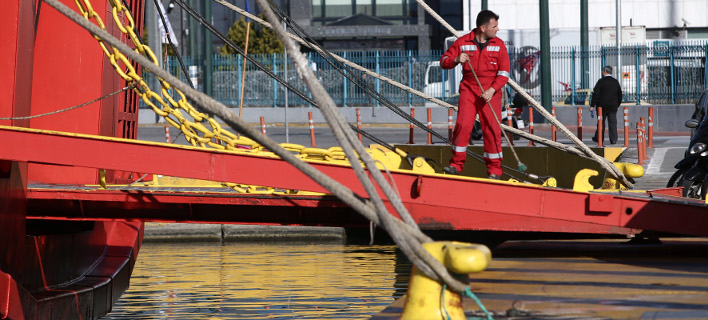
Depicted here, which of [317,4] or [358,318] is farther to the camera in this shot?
[317,4]

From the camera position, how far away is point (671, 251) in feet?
27.6

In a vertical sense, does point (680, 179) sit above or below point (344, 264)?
above

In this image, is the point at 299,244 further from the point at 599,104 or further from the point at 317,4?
the point at 317,4

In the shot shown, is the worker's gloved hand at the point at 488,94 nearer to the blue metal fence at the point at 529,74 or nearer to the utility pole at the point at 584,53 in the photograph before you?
the blue metal fence at the point at 529,74

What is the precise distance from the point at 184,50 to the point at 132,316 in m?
43.6

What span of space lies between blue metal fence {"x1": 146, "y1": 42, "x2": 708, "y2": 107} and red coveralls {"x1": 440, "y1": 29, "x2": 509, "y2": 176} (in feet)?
79.4

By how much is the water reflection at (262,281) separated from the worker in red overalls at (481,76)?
222cm

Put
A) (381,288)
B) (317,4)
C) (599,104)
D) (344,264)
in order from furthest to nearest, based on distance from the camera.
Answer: (317,4) → (599,104) → (344,264) → (381,288)

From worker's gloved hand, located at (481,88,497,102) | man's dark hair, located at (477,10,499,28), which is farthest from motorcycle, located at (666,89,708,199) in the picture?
man's dark hair, located at (477,10,499,28)

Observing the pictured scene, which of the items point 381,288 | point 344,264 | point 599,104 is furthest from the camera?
point 599,104

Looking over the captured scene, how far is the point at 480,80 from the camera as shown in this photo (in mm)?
9516

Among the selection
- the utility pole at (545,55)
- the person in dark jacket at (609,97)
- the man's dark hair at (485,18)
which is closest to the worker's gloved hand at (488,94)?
the man's dark hair at (485,18)

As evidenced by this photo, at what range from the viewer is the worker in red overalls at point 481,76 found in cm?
942

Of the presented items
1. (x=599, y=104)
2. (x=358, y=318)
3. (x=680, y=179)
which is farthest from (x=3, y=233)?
(x=599, y=104)
